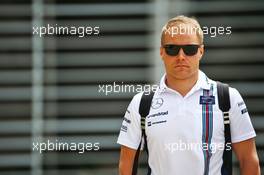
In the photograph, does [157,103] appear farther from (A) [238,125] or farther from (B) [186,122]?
(A) [238,125]

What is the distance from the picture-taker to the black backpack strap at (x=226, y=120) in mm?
3842

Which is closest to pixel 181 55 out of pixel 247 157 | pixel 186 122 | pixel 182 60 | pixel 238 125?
pixel 182 60

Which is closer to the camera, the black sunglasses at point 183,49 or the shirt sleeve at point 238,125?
the shirt sleeve at point 238,125

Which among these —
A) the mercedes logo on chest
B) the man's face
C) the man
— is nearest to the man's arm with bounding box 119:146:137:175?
the man

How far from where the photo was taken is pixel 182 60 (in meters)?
3.96

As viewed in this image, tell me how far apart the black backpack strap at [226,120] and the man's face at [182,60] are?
0.17 metres

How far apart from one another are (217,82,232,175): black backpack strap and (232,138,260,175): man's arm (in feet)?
0.16

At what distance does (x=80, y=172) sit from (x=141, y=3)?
1.98 meters

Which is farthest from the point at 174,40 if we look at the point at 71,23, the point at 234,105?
the point at 71,23

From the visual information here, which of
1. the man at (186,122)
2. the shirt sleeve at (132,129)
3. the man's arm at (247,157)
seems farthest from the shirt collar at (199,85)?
the man's arm at (247,157)

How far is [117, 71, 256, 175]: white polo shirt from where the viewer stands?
3844 millimetres

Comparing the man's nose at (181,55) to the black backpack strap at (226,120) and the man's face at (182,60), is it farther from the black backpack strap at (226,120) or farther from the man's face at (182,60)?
the black backpack strap at (226,120)

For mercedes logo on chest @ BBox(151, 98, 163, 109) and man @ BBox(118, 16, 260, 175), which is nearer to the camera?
man @ BBox(118, 16, 260, 175)

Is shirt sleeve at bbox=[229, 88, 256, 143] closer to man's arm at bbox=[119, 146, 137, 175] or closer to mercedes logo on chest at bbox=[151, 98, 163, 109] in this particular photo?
mercedes logo on chest at bbox=[151, 98, 163, 109]
